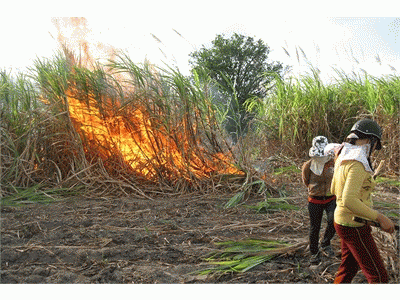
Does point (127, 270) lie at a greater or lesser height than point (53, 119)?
lesser

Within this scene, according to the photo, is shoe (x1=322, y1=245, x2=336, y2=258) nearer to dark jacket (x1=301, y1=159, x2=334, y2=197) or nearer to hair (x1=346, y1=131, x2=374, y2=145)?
dark jacket (x1=301, y1=159, x2=334, y2=197)

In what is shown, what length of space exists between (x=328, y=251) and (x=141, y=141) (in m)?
2.61

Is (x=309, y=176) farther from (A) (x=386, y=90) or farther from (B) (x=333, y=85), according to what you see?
(B) (x=333, y=85)

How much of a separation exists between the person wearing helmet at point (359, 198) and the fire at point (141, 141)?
2.73 m

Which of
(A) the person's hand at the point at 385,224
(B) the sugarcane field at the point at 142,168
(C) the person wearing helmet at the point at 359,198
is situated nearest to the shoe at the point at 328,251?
(B) the sugarcane field at the point at 142,168

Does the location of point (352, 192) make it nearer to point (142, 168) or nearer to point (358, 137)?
point (358, 137)

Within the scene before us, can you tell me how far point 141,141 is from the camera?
15.1 ft

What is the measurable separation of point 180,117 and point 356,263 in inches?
112

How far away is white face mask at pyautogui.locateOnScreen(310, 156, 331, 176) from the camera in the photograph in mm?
2413

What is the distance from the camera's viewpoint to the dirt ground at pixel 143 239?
2.28 m

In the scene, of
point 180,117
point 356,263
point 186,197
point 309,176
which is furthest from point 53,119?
point 356,263

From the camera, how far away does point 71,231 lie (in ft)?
10.5

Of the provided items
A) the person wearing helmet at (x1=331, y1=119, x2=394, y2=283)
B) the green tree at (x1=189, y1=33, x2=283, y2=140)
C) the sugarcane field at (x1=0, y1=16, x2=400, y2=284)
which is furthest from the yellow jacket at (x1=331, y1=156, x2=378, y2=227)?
the green tree at (x1=189, y1=33, x2=283, y2=140)

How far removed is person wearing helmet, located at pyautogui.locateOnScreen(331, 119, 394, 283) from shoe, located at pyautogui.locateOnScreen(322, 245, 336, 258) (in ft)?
2.32
